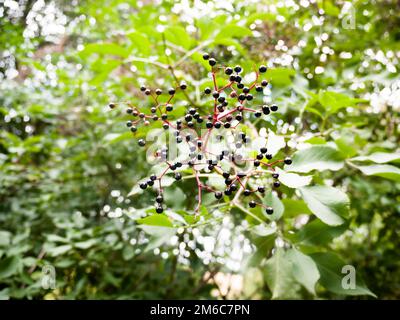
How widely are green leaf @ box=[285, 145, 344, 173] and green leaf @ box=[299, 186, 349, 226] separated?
3.0 inches

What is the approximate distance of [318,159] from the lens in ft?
3.65

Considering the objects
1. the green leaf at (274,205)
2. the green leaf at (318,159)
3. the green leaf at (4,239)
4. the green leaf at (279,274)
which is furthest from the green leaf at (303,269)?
the green leaf at (4,239)

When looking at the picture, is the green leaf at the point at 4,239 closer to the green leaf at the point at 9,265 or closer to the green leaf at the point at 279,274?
the green leaf at the point at 9,265

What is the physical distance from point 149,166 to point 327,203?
3.79 feet

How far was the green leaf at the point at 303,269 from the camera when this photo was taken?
1064 millimetres

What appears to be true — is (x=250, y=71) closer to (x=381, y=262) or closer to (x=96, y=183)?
(x=96, y=183)

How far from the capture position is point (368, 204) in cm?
225

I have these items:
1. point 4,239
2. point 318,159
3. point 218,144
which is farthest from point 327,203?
point 4,239

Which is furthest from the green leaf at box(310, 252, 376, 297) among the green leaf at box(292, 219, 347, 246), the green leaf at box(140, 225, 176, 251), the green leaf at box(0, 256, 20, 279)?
the green leaf at box(0, 256, 20, 279)

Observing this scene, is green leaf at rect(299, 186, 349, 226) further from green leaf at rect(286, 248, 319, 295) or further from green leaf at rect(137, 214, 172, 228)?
green leaf at rect(137, 214, 172, 228)

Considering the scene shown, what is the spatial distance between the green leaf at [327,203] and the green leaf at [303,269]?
0.19 meters

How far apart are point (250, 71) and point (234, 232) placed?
1.01m

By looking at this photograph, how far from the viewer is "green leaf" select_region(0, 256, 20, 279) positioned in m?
1.55
